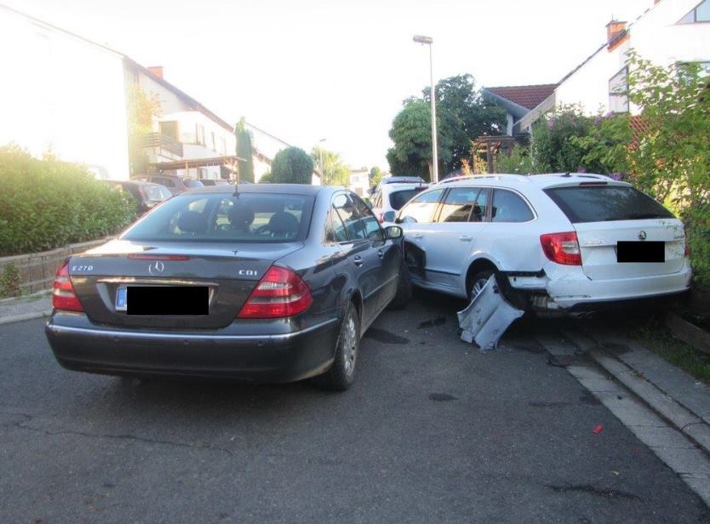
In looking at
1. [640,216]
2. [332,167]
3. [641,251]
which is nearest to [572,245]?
[641,251]

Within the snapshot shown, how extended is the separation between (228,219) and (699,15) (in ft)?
67.3

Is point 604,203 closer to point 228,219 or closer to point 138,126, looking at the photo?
point 228,219

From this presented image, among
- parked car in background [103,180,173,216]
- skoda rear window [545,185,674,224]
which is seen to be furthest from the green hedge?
skoda rear window [545,185,674,224]

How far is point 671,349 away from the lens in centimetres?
546

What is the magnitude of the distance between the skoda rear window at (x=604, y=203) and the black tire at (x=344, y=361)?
2322 millimetres

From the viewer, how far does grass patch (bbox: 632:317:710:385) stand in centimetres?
489

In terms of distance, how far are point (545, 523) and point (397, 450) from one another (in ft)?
3.30

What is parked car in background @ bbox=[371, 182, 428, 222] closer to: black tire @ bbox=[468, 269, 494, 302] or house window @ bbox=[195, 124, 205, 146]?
black tire @ bbox=[468, 269, 494, 302]

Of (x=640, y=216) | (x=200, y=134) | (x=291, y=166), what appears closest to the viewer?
(x=640, y=216)

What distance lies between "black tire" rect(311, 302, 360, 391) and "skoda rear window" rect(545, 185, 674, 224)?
2322 mm

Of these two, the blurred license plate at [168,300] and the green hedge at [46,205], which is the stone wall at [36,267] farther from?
the blurred license plate at [168,300]

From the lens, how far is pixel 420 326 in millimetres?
6895

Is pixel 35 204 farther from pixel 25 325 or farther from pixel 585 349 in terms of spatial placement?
pixel 585 349

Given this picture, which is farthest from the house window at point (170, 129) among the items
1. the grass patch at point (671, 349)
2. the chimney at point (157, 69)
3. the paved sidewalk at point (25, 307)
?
the grass patch at point (671, 349)
